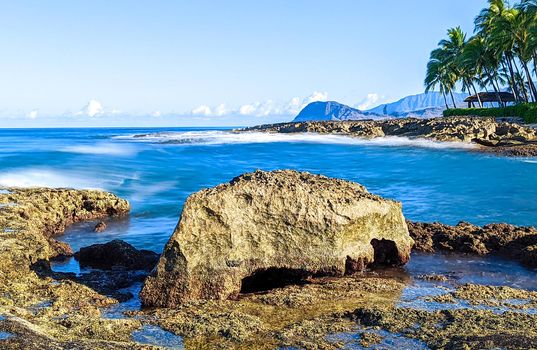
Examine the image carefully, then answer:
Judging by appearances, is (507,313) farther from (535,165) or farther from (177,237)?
(535,165)

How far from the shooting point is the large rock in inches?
243

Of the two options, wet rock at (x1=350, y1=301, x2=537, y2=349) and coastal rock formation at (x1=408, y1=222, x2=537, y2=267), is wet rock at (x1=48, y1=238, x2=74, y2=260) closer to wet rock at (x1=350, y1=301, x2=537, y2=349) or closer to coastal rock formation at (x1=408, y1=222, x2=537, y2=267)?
wet rock at (x1=350, y1=301, x2=537, y2=349)

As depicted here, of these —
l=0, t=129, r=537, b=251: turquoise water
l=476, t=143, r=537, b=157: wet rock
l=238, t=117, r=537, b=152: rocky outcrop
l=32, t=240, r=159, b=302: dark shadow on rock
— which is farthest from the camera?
l=238, t=117, r=537, b=152: rocky outcrop

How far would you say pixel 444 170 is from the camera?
23312 millimetres

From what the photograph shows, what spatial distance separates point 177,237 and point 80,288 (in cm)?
130

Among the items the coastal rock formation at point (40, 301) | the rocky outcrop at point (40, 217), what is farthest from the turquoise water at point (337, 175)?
the coastal rock formation at point (40, 301)

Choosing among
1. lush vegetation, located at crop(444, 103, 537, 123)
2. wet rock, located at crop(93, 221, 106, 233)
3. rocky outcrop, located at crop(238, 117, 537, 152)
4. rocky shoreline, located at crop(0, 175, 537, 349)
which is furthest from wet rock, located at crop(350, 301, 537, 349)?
lush vegetation, located at crop(444, 103, 537, 123)

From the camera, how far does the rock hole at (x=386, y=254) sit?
25.2 ft

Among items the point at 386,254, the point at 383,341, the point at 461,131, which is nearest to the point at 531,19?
the point at 461,131

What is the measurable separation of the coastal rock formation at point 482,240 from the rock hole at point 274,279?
2980mm

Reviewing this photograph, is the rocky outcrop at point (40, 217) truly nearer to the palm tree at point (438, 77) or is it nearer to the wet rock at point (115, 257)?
the wet rock at point (115, 257)

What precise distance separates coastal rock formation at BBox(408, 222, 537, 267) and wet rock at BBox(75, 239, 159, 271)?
4478mm

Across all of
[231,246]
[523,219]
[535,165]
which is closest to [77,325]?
[231,246]

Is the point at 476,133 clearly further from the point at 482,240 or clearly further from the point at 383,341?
the point at 383,341
